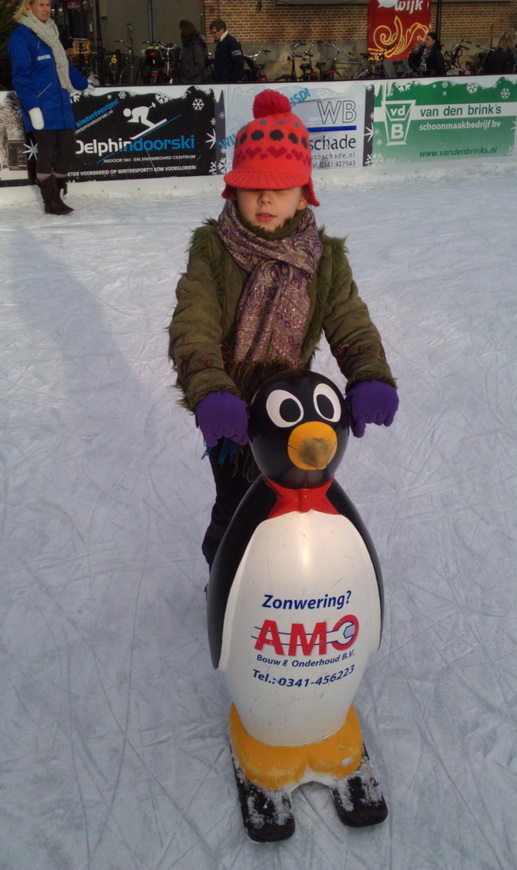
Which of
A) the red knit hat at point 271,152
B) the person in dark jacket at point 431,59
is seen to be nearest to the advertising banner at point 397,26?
the person in dark jacket at point 431,59

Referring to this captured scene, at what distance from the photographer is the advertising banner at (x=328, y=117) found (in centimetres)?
707

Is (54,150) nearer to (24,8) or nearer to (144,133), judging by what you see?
(24,8)

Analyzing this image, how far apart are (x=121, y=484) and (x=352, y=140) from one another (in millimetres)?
5776

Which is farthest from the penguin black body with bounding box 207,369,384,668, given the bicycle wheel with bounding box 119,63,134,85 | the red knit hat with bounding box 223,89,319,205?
the bicycle wheel with bounding box 119,63,134,85

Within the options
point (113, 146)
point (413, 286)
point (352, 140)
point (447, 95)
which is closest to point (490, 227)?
point (413, 286)

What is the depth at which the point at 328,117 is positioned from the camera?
7.25 meters

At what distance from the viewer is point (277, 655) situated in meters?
1.38

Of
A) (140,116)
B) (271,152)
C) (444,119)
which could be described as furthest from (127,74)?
(271,152)

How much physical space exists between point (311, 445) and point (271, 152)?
63cm

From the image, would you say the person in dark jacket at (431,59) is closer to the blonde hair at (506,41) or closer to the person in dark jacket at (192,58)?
the blonde hair at (506,41)

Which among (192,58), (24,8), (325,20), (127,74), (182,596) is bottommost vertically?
(182,596)

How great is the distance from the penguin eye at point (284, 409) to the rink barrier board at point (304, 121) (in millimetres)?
5958

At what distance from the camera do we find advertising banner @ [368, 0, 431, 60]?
12281 millimetres

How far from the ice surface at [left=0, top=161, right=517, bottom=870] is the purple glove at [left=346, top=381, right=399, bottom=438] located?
0.81 m
